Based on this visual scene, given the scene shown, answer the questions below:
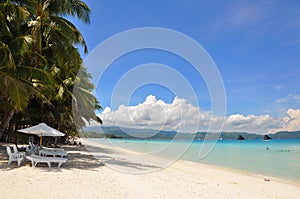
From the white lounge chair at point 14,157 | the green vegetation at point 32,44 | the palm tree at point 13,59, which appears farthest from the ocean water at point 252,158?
the palm tree at point 13,59

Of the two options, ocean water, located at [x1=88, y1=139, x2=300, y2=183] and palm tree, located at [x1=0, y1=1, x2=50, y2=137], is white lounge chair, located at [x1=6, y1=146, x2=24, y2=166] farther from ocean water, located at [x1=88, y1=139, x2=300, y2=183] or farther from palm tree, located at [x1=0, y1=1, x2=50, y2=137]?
ocean water, located at [x1=88, y1=139, x2=300, y2=183]

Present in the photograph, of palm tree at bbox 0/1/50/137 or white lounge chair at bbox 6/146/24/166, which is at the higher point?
palm tree at bbox 0/1/50/137

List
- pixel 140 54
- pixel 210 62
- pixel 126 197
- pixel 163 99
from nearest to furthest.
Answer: pixel 126 197
pixel 210 62
pixel 140 54
pixel 163 99

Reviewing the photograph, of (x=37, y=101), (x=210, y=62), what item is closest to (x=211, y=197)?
(x=210, y=62)

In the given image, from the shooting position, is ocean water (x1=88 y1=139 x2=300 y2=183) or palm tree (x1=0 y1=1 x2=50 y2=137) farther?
ocean water (x1=88 y1=139 x2=300 y2=183)

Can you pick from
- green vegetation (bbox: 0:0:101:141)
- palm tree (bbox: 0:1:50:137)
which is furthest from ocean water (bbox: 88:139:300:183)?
palm tree (bbox: 0:1:50:137)

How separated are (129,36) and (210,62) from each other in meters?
3.28

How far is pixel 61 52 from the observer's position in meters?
9.30

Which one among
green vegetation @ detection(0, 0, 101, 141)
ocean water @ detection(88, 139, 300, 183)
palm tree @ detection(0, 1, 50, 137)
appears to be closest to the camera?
palm tree @ detection(0, 1, 50, 137)

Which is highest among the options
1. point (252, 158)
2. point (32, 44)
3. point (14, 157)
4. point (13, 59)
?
point (32, 44)

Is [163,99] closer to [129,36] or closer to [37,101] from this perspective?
[129,36]

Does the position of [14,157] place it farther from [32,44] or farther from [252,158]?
[252,158]

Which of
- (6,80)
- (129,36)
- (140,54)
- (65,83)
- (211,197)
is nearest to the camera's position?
(211,197)

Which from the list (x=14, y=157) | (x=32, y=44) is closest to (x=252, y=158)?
(x=14, y=157)
